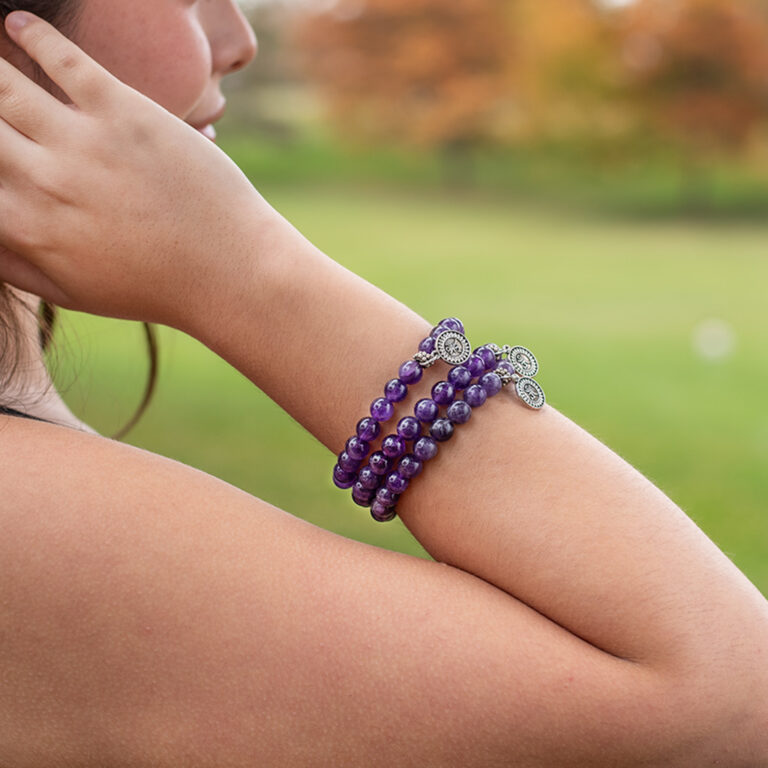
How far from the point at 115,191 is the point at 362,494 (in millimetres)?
377

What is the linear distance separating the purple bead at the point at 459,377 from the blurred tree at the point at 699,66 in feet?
51.7

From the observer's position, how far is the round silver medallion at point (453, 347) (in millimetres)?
898

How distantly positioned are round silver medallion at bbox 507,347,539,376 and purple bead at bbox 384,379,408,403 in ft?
0.39

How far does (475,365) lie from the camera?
91 centimetres

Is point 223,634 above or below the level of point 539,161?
below

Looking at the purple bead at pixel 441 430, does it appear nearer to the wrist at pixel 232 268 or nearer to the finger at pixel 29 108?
the wrist at pixel 232 268

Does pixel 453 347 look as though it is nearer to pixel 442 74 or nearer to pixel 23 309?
pixel 23 309

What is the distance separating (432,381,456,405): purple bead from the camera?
0.89 metres

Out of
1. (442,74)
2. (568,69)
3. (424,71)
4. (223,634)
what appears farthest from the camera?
(442,74)

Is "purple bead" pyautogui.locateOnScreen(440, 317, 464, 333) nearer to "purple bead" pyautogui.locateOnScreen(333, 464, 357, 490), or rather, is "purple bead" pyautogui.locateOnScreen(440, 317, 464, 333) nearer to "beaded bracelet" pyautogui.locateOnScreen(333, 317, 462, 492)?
"beaded bracelet" pyautogui.locateOnScreen(333, 317, 462, 492)

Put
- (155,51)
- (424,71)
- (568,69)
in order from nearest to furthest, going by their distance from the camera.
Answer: (155,51) < (568,69) < (424,71)

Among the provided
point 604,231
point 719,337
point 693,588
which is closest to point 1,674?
point 693,588

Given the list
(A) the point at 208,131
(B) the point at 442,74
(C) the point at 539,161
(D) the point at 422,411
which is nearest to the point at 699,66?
(C) the point at 539,161

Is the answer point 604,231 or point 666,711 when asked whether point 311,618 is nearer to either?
point 666,711
